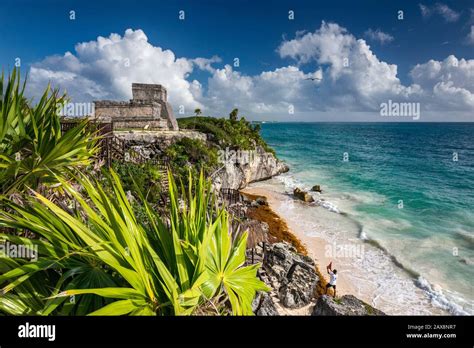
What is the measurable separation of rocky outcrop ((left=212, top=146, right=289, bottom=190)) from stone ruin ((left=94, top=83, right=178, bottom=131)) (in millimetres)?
7343

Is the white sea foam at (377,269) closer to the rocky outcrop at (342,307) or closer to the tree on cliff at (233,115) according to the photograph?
the rocky outcrop at (342,307)

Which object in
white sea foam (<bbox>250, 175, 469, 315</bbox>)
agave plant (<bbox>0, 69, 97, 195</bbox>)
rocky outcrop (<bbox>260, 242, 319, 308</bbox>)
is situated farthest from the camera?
white sea foam (<bbox>250, 175, 469, 315</bbox>)

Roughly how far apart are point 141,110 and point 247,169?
12.5 m

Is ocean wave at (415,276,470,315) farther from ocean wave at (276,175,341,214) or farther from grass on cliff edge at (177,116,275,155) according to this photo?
grass on cliff edge at (177,116,275,155)

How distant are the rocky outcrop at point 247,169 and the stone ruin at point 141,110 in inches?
289

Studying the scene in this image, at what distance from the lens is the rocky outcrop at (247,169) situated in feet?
74.8

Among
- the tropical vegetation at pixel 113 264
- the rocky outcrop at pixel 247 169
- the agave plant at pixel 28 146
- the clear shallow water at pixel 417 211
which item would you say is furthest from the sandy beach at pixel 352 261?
the agave plant at pixel 28 146

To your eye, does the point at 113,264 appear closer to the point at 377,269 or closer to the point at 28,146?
the point at 28,146

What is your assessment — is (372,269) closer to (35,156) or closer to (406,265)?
(406,265)

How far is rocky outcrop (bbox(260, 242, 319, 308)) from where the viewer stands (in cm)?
917

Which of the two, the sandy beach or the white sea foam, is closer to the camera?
the white sea foam

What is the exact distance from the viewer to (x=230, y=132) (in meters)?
28.9

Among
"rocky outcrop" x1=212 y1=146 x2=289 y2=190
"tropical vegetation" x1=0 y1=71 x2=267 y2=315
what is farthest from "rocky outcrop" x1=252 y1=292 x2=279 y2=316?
"rocky outcrop" x1=212 y1=146 x2=289 y2=190
